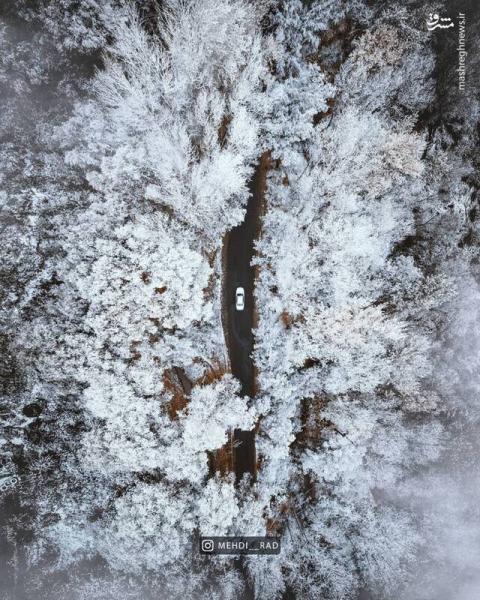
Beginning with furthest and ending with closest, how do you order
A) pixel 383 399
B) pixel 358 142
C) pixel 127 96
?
pixel 383 399
pixel 358 142
pixel 127 96

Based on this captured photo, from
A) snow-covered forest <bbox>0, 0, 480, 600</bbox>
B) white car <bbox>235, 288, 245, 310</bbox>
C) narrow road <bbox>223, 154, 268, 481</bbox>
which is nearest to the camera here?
snow-covered forest <bbox>0, 0, 480, 600</bbox>

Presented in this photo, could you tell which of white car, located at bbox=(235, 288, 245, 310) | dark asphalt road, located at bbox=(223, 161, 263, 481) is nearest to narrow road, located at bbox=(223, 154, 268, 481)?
→ dark asphalt road, located at bbox=(223, 161, 263, 481)

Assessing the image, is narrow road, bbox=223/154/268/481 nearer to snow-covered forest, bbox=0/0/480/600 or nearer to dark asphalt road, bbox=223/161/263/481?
dark asphalt road, bbox=223/161/263/481

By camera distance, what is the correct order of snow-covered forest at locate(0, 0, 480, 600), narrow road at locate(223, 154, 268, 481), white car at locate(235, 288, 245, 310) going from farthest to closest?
1. white car at locate(235, 288, 245, 310)
2. narrow road at locate(223, 154, 268, 481)
3. snow-covered forest at locate(0, 0, 480, 600)

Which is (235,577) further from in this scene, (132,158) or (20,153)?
(20,153)

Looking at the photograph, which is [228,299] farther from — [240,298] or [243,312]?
[243,312]

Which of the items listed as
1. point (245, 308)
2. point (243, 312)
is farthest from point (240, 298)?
point (243, 312)

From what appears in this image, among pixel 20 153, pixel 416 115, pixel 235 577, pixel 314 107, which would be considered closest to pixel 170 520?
pixel 235 577
